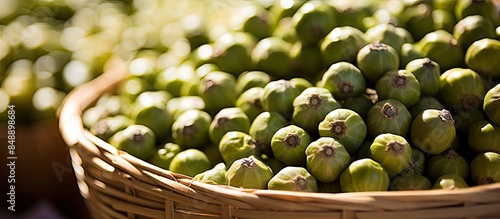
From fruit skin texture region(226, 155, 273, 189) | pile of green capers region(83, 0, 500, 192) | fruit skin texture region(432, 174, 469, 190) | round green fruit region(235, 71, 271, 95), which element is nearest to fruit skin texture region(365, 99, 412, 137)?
pile of green capers region(83, 0, 500, 192)

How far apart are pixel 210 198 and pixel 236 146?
0.65 feet

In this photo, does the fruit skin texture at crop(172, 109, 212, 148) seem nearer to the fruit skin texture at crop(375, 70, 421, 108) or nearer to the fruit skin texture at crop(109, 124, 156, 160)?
the fruit skin texture at crop(109, 124, 156, 160)

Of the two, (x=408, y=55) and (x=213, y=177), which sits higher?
(x=408, y=55)

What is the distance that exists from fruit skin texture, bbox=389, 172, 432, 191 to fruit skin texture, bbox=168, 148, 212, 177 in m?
0.40

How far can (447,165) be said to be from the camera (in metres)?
1.04

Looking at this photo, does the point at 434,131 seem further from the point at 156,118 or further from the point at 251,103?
the point at 156,118

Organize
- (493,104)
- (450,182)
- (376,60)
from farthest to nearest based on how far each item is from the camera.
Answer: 1. (376,60)
2. (493,104)
3. (450,182)

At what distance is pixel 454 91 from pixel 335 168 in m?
0.34

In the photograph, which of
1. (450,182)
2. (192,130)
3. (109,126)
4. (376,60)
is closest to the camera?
(450,182)

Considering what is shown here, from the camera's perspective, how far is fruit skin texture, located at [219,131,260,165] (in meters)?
1.16

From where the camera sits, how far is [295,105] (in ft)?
3.86

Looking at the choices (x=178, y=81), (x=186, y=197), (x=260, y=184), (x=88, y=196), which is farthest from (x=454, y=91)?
(x=88, y=196)

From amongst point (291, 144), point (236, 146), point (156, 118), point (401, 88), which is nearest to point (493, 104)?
point (401, 88)

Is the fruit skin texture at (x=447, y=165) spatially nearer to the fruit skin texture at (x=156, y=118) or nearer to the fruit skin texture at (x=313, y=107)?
the fruit skin texture at (x=313, y=107)
